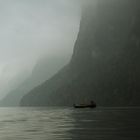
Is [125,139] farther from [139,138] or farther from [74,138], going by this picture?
[74,138]

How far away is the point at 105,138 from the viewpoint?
43.5 m

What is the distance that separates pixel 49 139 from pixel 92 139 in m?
5.04

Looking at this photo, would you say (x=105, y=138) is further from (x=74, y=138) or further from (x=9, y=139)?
(x=9, y=139)

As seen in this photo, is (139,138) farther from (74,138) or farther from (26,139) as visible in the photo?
Result: (26,139)

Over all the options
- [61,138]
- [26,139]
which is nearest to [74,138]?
[61,138]

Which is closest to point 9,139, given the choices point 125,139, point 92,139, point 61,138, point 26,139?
point 26,139

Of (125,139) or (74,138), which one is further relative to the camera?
(74,138)

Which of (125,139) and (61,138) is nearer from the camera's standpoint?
(125,139)

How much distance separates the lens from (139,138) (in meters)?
42.3

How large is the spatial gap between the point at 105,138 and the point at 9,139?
11497mm

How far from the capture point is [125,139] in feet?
136

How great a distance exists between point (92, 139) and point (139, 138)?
5118 millimetres

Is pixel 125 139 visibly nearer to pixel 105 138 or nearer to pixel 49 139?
pixel 105 138

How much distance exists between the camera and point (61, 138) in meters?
45.3
